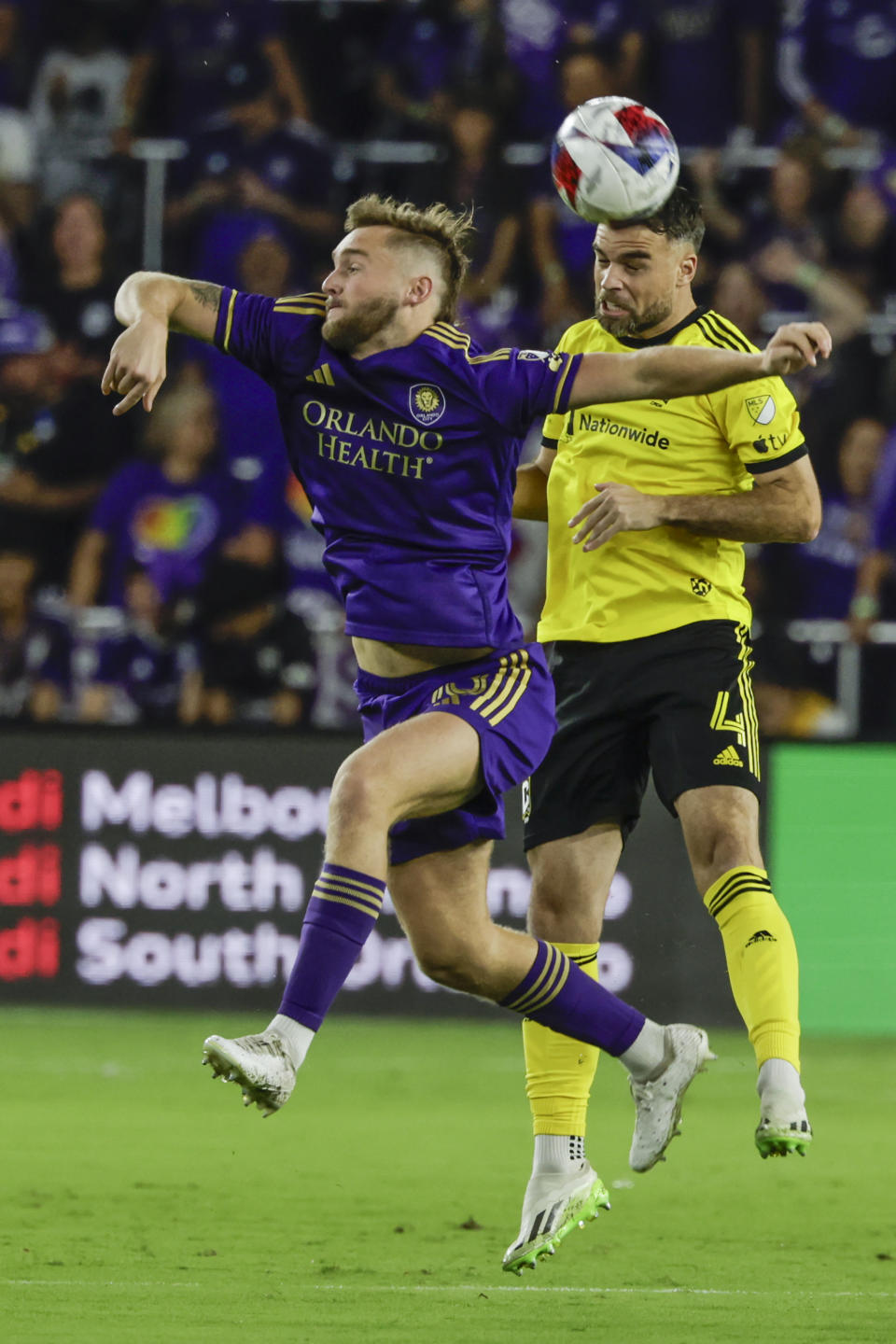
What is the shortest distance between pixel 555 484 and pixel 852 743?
3.81 meters

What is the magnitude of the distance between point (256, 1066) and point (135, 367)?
1.43 meters

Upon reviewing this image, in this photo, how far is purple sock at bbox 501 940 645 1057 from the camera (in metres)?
4.47

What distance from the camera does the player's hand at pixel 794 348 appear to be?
405 centimetres

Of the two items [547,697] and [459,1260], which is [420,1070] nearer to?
[459,1260]

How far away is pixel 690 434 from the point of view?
5.06 m

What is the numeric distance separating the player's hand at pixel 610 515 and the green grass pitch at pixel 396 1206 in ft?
5.82

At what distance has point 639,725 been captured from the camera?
16.5 ft

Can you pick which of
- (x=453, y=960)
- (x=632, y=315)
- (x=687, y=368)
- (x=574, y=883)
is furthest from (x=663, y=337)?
(x=453, y=960)

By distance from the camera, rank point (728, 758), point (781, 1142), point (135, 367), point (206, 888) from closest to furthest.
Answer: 1. point (135, 367)
2. point (781, 1142)
3. point (728, 758)
4. point (206, 888)

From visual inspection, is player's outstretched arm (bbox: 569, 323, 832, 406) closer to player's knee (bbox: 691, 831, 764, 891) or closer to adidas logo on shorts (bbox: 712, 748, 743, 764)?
adidas logo on shorts (bbox: 712, 748, 743, 764)

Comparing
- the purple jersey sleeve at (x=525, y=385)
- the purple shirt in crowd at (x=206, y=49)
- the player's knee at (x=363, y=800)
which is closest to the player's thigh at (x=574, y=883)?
the player's knee at (x=363, y=800)

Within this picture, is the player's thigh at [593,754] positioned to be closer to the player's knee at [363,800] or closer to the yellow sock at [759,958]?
the yellow sock at [759,958]

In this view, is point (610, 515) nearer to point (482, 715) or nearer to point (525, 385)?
point (525, 385)

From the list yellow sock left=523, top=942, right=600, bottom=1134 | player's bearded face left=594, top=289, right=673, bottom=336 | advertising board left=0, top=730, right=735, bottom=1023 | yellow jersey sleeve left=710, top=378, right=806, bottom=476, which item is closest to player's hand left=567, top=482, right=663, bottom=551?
yellow jersey sleeve left=710, top=378, right=806, bottom=476
